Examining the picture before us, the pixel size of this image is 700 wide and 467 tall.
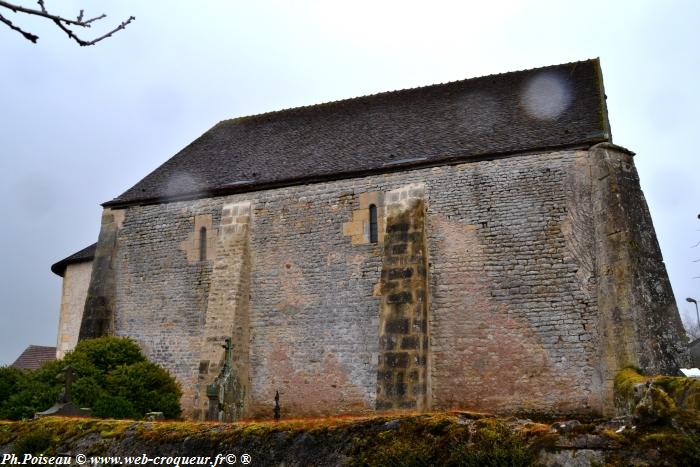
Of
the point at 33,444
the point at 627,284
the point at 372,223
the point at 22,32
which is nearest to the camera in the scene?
the point at 22,32

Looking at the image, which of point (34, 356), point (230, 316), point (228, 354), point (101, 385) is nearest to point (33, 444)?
point (101, 385)

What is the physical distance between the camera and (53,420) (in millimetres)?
7367

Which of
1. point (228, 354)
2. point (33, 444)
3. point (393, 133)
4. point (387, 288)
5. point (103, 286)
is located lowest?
point (33, 444)

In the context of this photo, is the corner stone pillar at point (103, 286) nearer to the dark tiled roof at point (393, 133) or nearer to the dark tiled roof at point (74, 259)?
the dark tiled roof at point (393, 133)

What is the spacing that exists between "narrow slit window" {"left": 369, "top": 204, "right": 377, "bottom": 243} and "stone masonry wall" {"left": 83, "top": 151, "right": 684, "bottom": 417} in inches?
7.7

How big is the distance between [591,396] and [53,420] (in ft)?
30.0

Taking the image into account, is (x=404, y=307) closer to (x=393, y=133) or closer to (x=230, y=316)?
(x=230, y=316)

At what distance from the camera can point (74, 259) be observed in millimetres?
19891

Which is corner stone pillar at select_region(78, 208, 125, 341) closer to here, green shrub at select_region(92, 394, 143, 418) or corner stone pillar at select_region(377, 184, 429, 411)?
green shrub at select_region(92, 394, 143, 418)

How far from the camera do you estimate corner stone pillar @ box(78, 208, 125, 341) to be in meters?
16.6

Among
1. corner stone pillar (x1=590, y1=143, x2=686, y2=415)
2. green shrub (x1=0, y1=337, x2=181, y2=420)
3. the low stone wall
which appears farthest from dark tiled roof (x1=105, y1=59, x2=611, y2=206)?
the low stone wall

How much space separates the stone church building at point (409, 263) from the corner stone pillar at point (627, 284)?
35 mm

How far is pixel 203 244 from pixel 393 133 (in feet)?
17.9

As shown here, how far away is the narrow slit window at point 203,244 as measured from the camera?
16422 mm
